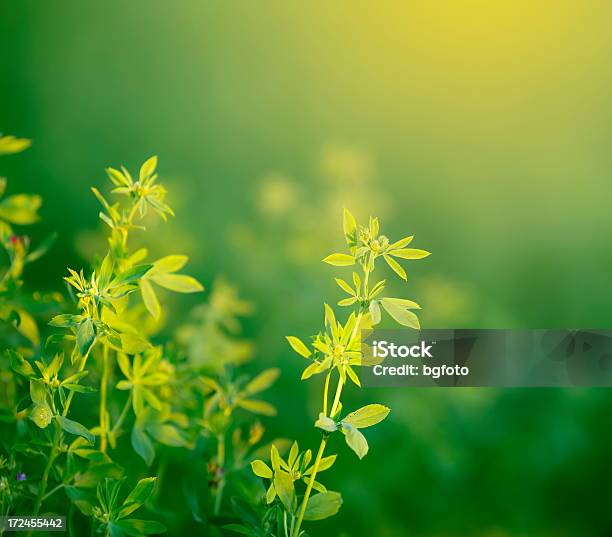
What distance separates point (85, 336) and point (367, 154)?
1137 millimetres

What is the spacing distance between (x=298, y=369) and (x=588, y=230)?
682 millimetres

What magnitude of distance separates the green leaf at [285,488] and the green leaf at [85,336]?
0.17 meters

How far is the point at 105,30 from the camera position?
1.59 m

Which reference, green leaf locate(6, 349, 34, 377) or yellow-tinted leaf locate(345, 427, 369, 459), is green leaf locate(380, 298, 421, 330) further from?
green leaf locate(6, 349, 34, 377)

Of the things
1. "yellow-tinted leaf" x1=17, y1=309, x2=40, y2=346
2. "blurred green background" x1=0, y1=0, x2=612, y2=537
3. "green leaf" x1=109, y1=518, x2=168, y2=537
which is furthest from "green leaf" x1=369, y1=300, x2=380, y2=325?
"blurred green background" x1=0, y1=0, x2=612, y2=537

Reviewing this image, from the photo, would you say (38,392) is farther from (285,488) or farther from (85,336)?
(285,488)

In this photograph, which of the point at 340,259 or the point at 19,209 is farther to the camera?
A: the point at 19,209

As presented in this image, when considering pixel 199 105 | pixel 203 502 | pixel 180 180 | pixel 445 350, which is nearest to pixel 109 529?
pixel 203 502

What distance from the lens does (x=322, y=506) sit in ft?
1.83

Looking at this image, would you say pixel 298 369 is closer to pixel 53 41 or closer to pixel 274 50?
pixel 274 50

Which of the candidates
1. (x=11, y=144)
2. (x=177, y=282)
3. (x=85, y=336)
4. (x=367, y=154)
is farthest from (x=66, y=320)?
(x=367, y=154)

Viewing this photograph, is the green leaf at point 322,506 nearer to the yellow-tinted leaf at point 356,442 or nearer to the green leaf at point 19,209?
the yellow-tinted leaf at point 356,442

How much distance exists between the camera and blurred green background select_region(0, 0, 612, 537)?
1381mm

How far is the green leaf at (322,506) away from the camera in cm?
55
